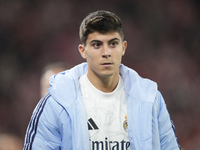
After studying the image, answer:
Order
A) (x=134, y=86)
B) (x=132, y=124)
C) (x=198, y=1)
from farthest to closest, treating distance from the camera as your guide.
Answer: (x=198, y=1) → (x=134, y=86) → (x=132, y=124)

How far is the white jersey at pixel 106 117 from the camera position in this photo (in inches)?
56.0

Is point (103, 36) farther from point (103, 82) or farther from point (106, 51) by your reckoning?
point (103, 82)

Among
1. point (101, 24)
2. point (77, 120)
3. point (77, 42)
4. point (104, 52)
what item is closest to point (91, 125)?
point (77, 120)

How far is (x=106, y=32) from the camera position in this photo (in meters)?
1.46

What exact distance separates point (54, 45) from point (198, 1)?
1913 millimetres

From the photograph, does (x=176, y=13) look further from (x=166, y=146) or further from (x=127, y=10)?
(x=166, y=146)

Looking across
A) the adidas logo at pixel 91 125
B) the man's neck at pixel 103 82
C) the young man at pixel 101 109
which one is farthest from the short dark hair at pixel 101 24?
the adidas logo at pixel 91 125

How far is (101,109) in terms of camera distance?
1484 millimetres

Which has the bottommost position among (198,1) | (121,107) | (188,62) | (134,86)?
(121,107)

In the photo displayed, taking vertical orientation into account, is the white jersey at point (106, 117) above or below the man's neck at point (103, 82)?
below

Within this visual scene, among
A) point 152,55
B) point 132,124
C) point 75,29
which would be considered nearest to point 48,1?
point 75,29

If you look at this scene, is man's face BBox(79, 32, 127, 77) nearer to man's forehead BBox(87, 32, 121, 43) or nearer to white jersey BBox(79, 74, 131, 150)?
man's forehead BBox(87, 32, 121, 43)

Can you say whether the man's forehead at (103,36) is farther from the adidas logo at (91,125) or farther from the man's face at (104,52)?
the adidas logo at (91,125)

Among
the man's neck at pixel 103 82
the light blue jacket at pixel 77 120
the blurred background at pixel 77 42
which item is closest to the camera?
the light blue jacket at pixel 77 120
